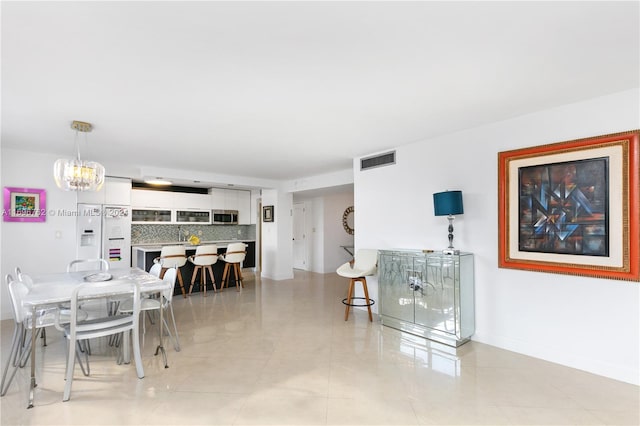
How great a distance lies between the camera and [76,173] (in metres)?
3.21

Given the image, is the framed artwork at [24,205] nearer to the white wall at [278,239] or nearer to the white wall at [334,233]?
the white wall at [278,239]

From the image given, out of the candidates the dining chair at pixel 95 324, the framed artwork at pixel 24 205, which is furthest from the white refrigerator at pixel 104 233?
the dining chair at pixel 95 324

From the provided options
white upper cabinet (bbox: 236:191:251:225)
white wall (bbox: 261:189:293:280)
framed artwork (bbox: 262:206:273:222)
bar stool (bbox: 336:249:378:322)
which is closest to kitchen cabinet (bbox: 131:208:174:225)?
white upper cabinet (bbox: 236:191:251:225)

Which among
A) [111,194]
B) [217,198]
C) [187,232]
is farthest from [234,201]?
[111,194]

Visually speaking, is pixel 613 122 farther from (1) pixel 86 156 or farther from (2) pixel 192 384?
(1) pixel 86 156

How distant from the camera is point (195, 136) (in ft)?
12.4

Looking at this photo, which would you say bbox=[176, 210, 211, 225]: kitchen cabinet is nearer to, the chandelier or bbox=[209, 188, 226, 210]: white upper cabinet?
bbox=[209, 188, 226, 210]: white upper cabinet

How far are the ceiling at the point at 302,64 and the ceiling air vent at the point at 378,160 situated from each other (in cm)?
72

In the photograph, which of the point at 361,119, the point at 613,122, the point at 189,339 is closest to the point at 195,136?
the point at 361,119

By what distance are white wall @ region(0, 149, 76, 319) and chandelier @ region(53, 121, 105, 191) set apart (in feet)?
6.50

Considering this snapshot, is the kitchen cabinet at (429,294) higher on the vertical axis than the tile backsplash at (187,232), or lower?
lower

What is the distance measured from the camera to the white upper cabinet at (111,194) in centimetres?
523

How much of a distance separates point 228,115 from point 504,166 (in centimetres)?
291

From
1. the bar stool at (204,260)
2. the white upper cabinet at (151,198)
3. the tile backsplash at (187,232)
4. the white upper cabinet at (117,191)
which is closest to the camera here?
the white upper cabinet at (117,191)
